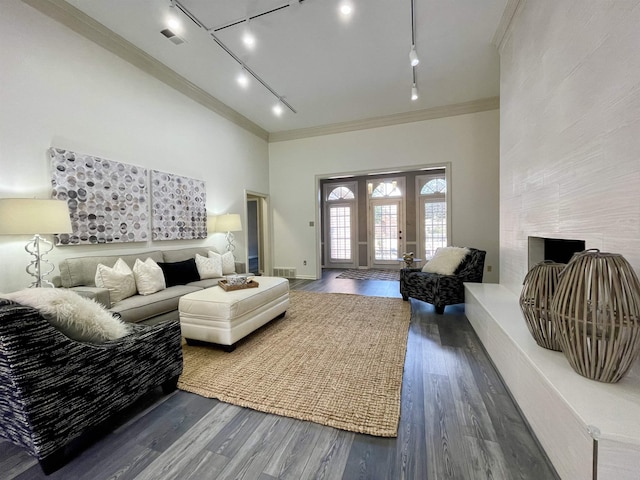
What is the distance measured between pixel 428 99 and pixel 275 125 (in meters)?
3.10

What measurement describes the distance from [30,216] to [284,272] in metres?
4.61

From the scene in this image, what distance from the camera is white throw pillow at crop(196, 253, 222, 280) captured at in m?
3.79

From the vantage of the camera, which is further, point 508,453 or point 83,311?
point 83,311

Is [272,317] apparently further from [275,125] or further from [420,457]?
[275,125]

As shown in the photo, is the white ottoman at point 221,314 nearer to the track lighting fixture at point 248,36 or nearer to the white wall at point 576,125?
the white wall at point 576,125

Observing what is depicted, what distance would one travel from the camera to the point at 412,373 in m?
2.08

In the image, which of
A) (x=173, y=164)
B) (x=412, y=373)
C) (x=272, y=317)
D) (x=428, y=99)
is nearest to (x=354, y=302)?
(x=272, y=317)

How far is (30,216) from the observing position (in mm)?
2119

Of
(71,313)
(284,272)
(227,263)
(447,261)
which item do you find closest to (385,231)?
(284,272)

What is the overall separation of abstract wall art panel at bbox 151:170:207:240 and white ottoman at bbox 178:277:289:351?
1610 millimetres

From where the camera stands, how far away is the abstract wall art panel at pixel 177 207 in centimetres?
366

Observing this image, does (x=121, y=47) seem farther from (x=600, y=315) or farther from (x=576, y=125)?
(x=600, y=315)

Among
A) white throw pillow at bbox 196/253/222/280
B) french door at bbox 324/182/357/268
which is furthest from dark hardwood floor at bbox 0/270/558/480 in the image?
french door at bbox 324/182/357/268

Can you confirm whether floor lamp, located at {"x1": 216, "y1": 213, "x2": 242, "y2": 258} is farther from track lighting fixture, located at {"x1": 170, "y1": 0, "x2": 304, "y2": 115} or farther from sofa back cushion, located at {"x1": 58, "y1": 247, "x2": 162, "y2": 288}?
track lighting fixture, located at {"x1": 170, "y1": 0, "x2": 304, "y2": 115}
